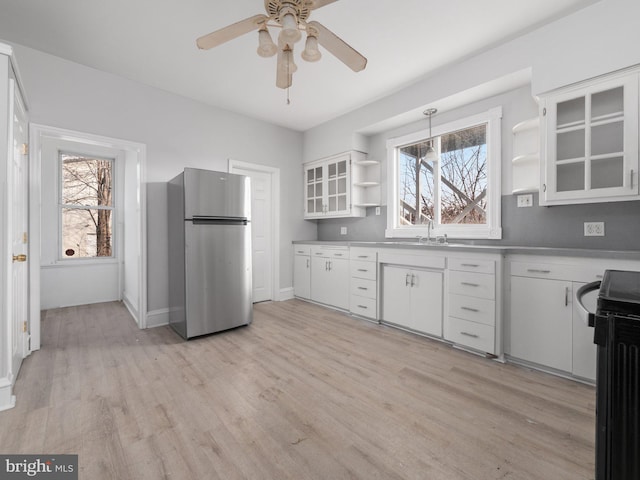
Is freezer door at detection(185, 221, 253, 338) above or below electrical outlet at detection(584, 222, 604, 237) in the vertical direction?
below

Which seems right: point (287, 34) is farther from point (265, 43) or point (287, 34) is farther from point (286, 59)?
point (286, 59)

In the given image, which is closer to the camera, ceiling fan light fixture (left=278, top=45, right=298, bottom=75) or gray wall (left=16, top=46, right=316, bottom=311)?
ceiling fan light fixture (left=278, top=45, right=298, bottom=75)

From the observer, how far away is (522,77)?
2.57 metres

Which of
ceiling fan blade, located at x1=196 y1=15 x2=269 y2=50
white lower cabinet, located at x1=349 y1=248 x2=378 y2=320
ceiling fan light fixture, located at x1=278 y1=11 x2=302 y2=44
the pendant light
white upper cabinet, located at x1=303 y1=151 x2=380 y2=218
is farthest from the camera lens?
white upper cabinet, located at x1=303 y1=151 x2=380 y2=218

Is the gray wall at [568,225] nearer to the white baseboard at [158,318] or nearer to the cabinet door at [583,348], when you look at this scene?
the cabinet door at [583,348]

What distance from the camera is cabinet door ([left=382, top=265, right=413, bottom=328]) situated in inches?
121

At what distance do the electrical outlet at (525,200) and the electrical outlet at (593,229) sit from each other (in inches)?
17.3

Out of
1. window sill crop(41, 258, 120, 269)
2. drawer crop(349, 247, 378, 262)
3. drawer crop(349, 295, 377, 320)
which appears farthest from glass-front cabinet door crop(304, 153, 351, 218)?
window sill crop(41, 258, 120, 269)

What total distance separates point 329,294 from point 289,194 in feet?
5.84

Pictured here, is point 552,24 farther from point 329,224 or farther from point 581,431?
point 329,224

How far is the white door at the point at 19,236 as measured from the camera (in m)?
2.03

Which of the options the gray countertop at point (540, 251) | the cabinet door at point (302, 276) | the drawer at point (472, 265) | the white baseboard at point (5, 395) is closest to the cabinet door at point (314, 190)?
the cabinet door at point (302, 276)

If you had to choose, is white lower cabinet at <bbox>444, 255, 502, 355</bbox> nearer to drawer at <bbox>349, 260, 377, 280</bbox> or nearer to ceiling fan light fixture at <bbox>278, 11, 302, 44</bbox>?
drawer at <bbox>349, 260, 377, 280</bbox>

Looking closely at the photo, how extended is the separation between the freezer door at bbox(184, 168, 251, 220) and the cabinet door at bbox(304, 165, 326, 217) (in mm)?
1504
